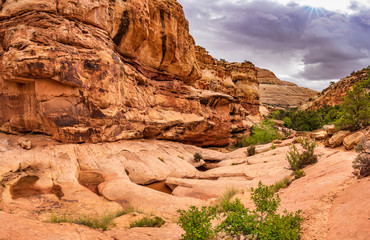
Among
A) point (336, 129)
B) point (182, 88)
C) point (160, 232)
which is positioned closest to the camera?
point (160, 232)

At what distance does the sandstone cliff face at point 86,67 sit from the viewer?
12.4 metres

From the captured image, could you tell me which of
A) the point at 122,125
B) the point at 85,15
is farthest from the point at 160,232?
the point at 85,15

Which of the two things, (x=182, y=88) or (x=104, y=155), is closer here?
(x=104, y=155)

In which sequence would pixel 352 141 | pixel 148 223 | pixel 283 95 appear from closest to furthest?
1. pixel 148 223
2. pixel 352 141
3. pixel 283 95

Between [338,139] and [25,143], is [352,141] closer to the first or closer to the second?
[338,139]

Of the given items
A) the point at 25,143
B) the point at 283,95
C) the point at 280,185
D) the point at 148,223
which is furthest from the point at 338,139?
the point at 283,95

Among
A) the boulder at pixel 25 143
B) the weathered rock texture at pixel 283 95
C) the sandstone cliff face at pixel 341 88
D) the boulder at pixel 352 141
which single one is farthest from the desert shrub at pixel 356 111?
the weathered rock texture at pixel 283 95

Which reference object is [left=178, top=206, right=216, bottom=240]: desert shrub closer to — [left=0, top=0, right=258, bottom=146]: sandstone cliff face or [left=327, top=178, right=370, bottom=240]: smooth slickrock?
[left=327, top=178, right=370, bottom=240]: smooth slickrock

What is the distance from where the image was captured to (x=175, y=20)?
2161cm

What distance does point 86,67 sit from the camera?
13492 millimetres

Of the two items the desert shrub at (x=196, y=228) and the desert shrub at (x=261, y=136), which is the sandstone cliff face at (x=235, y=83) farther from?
the desert shrub at (x=196, y=228)

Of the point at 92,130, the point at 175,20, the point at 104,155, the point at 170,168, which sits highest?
the point at 175,20

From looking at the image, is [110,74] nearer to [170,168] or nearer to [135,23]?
[135,23]

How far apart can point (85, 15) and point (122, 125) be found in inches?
301
